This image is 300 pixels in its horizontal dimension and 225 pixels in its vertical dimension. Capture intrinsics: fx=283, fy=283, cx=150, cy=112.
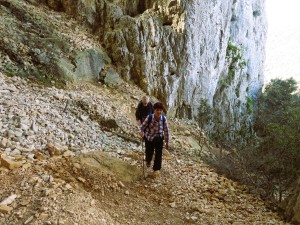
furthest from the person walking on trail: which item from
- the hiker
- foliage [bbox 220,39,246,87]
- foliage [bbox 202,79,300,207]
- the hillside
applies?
foliage [bbox 220,39,246,87]

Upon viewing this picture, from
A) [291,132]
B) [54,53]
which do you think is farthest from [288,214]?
[54,53]

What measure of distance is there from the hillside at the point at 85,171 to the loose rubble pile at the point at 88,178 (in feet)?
0.06

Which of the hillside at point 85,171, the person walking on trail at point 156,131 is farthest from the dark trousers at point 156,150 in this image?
the hillside at point 85,171

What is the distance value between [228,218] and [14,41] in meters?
9.49

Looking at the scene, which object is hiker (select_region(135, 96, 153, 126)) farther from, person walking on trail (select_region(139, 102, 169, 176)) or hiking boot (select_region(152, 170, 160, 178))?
hiking boot (select_region(152, 170, 160, 178))

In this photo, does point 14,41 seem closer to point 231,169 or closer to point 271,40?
point 231,169

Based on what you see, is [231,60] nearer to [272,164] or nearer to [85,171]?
[272,164]

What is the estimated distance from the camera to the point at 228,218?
5.25 metres

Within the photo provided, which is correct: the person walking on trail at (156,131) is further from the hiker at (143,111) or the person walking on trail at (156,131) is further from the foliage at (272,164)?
the foliage at (272,164)

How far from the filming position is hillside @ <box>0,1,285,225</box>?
4.43 meters

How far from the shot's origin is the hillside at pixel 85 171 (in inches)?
175

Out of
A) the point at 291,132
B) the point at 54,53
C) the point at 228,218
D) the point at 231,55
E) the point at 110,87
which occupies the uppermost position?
the point at 231,55

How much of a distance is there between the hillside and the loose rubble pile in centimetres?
2

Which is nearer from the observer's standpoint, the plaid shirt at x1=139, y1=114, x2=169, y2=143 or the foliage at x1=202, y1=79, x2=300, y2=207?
the plaid shirt at x1=139, y1=114, x2=169, y2=143
